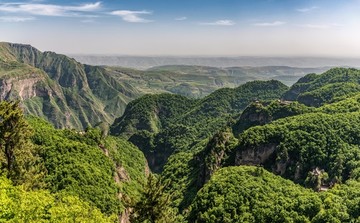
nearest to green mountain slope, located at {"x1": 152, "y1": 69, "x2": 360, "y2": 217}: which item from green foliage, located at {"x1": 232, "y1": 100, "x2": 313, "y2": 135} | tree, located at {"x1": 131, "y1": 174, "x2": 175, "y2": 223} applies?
green foliage, located at {"x1": 232, "y1": 100, "x2": 313, "y2": 135}

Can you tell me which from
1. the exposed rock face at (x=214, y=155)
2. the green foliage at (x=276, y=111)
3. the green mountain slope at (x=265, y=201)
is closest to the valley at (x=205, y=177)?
the green mountain slope at (x=265, y=201)

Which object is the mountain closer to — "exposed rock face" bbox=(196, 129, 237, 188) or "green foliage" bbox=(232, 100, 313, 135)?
"exposed rock face" bbox=(196, 129, 237, 188)

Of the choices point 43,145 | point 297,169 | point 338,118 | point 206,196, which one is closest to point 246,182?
point 206,196

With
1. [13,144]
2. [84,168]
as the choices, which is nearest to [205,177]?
[84,168]

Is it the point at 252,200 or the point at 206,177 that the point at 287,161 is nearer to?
the point at 206,177

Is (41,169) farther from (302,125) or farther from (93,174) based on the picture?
(302,125)

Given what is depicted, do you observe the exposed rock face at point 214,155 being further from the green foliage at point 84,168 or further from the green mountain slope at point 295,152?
the green foliage at point 84,168

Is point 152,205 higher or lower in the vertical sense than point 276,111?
higher

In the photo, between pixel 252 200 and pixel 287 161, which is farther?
pixel 287 161
